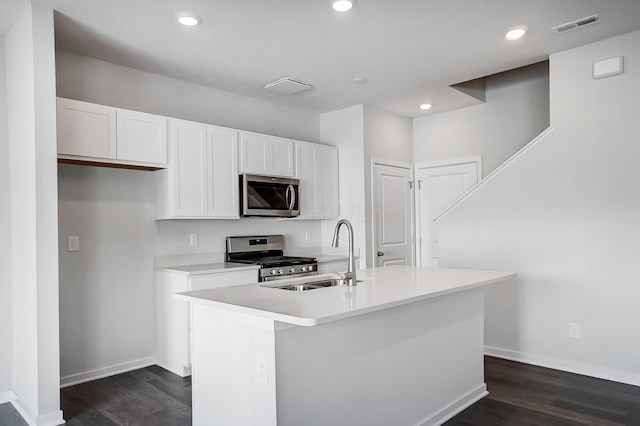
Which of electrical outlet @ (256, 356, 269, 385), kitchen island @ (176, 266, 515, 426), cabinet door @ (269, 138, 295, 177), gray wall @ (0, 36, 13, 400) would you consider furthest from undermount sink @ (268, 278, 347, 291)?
gray wall @ (0, 36, 13, 400)

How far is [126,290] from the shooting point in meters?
→ 3.85

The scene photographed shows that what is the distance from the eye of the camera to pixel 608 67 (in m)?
3.44

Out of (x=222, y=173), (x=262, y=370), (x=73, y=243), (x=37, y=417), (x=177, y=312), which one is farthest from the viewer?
(x=222, y=173)

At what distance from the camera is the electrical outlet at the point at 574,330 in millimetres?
3614

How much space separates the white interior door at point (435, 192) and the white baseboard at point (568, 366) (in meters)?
1.70

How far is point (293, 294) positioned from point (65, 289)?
226cm

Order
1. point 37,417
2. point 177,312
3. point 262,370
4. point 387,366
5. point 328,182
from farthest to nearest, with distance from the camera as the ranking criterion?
point 328,182 < point 177,312 < point 37,417 < point 387,366 < point 262,370

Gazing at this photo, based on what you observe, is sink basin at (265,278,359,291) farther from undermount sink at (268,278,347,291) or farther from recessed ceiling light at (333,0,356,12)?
recessed ceiling light at (333,0,356,12)

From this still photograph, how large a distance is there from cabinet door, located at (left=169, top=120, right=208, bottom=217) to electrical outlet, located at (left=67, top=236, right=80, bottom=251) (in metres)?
0.79

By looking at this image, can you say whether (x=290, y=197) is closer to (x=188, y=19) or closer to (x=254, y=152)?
(x=254, y=152)

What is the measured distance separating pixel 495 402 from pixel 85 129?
11.7 feet

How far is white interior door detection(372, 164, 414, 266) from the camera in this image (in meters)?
5.30

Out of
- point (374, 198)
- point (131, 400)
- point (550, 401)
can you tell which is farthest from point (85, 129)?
point (550, 401)

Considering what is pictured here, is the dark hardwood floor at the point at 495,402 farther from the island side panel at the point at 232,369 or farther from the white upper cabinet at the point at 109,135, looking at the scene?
the white upper cabinet at the point at 109,135
